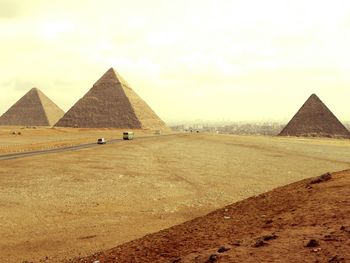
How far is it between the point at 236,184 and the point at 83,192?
29.2 feet

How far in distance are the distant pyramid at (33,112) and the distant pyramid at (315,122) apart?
97840 millimetres

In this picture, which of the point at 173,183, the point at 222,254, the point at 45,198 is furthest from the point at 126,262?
the point at 173,183

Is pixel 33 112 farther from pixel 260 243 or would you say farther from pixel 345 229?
pixel 345 229

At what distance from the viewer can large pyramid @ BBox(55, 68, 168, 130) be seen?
13912 cm

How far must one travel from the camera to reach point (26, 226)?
14.1m

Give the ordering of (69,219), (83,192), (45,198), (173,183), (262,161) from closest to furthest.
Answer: (69,219) < (45,198) < (83,192) < (173,183) < (262,161)

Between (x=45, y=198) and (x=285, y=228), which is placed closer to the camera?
(x=285, y=228)

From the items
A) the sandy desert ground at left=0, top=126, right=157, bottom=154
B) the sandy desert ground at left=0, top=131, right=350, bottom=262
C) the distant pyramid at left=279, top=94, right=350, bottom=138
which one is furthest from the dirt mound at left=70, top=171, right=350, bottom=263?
the distant pyramid at left=279, top=94, right=350, bottom=138

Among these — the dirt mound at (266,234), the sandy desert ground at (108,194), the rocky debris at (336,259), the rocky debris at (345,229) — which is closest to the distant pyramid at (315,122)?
the sandy desert ground at (108,194)

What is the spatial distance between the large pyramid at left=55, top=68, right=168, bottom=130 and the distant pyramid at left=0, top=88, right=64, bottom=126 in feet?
74.2

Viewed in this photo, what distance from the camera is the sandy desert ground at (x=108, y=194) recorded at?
41.6ft

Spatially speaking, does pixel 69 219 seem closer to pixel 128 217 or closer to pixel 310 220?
pixel 128 217

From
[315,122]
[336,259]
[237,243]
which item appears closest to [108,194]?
[237,243]

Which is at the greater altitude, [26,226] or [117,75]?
[117,75]
